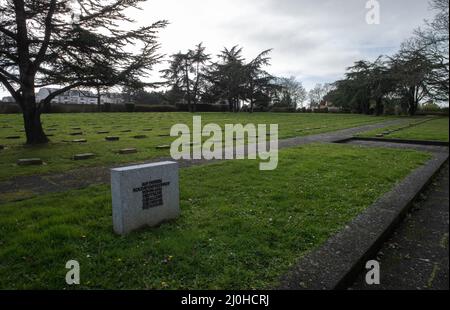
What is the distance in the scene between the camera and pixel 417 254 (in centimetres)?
354

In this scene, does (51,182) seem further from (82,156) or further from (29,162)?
(82,156)

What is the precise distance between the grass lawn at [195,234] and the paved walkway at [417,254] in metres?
0.63

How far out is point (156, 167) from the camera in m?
4.09

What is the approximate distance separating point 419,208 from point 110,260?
484 cm

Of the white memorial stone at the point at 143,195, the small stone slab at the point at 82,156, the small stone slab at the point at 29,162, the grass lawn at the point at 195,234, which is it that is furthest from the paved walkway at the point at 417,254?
the small stone slab at the point at 29,162

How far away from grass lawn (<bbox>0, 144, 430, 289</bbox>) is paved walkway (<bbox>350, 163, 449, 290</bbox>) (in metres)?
0.63

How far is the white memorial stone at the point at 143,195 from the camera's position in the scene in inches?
147

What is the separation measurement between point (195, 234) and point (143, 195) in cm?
85

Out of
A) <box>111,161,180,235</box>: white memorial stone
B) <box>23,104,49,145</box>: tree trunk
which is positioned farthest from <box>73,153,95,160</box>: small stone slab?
<box>111,161,180,235</box>: white memorial stone

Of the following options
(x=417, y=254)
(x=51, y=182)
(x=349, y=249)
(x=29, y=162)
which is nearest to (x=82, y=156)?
(x=29, y=162)

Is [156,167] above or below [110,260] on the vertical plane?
above
